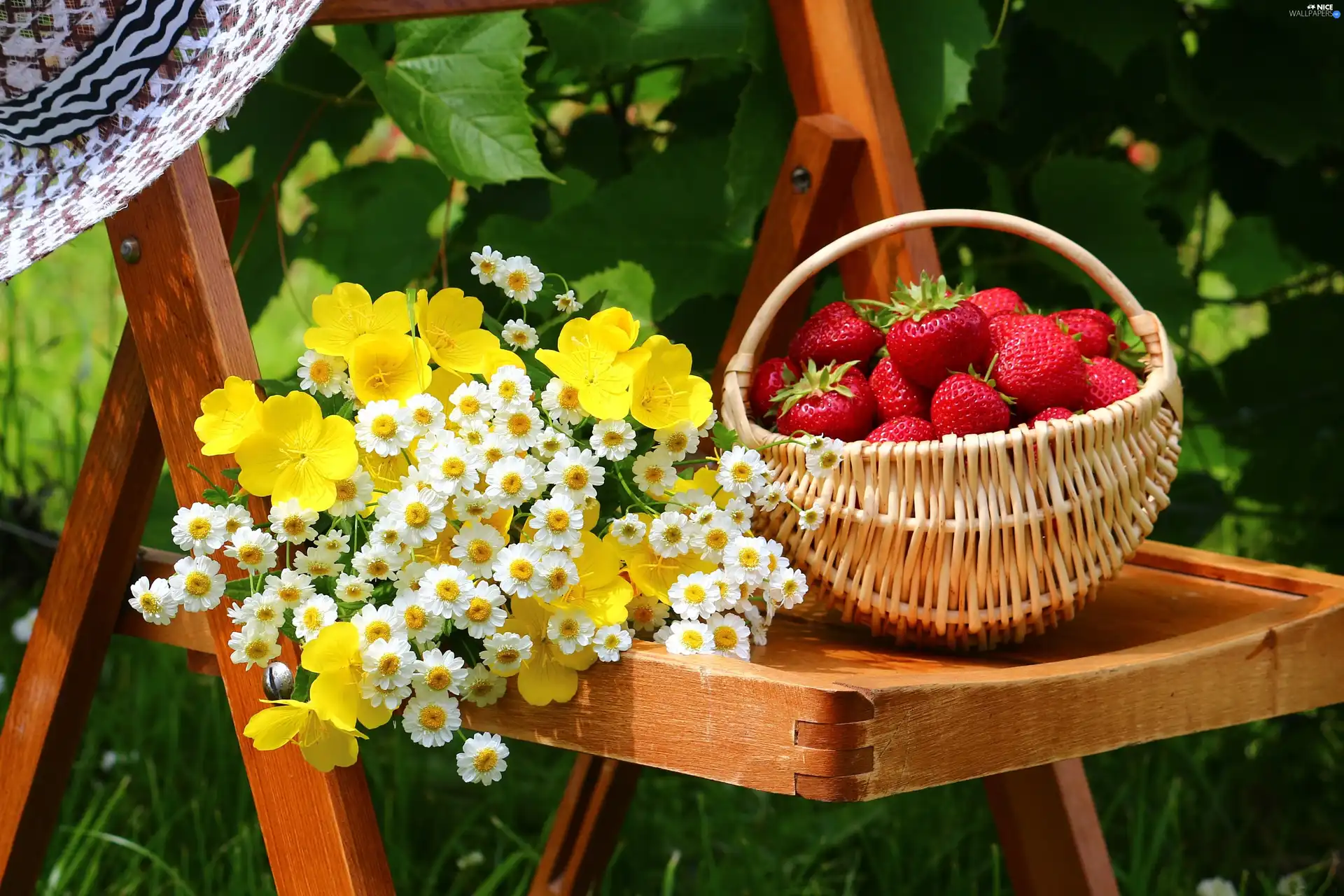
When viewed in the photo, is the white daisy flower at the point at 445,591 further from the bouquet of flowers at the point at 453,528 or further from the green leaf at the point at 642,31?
the green leaf at the point at 642,31

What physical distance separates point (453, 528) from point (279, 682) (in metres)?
0.12

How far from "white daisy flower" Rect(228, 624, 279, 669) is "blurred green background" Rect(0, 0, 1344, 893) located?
0.42m

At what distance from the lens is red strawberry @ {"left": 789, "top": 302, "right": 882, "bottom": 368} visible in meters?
0.83

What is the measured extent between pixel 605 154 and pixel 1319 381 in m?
0.85

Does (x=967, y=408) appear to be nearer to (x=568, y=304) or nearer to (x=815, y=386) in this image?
(x=815, y=386)

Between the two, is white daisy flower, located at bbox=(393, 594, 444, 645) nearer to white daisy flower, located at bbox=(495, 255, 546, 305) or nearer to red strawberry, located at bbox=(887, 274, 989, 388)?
white daisy flower, located at bbox=(495, 255, 546, 305)

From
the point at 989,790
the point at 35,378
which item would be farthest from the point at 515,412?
the point at 35,378

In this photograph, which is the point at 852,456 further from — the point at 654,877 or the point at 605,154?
the point at 654,877

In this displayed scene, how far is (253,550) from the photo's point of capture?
68 centimetres

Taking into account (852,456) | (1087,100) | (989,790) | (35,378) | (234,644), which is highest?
(1087,100)

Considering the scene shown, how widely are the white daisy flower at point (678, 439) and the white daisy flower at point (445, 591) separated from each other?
149 mm

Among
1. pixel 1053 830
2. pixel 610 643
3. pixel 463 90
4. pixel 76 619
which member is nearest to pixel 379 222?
pixel 463 90

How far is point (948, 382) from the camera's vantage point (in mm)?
770

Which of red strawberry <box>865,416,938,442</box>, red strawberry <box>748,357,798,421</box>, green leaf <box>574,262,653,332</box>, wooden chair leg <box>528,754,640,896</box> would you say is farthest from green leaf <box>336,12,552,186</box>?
wooden chair leg <box>528,754,640,896</box>
